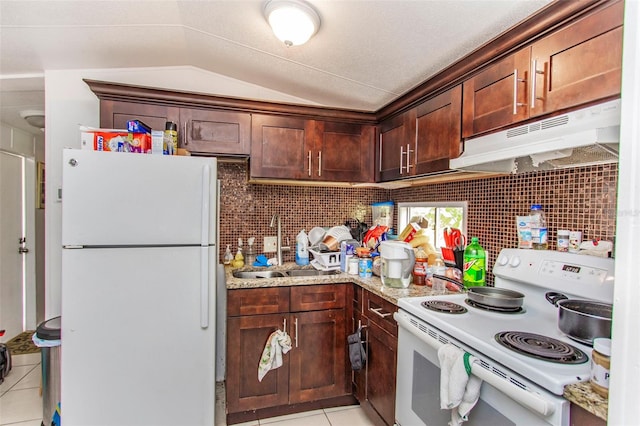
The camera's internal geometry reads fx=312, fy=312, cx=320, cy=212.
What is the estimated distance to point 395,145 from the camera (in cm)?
222

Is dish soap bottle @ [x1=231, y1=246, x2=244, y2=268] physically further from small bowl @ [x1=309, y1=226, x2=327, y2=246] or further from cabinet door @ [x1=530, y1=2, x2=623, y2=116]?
cabinet door @ [x1=530, y1=2, x2=623, y2=116]

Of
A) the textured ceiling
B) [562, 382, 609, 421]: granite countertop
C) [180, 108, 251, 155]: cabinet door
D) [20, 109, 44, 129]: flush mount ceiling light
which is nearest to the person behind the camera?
[562, 382, 609, 421]: granite countertop

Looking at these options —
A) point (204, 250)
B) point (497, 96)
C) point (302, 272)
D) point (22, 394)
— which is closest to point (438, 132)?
point (497, 96)

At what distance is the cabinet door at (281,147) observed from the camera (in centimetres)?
226

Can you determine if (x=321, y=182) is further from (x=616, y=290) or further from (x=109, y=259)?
(x=616, y=290)

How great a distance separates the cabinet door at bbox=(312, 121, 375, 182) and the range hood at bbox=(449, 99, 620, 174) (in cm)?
97

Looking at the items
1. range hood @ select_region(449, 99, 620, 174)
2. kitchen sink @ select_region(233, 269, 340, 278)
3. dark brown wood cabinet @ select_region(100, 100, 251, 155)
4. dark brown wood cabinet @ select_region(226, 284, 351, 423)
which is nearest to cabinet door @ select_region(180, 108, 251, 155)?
dark brown wood cabinet @ select_region(100, 100, 251, 155)

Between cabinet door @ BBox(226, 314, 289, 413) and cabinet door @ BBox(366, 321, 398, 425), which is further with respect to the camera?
cabinet door @ BBox(226, 314, 289, 413)

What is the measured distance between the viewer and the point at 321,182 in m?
2.41

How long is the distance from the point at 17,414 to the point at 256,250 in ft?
6.06

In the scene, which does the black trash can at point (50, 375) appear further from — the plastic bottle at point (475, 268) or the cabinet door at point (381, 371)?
the plastic bottle at point (475, 268)

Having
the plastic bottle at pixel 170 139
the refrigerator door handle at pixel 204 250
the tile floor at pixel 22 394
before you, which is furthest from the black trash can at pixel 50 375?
the plastic bottle at pixel 170 139

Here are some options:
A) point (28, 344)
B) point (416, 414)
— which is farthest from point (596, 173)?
point (28, 344)

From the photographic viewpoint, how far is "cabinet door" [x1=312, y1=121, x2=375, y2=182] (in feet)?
7.79
